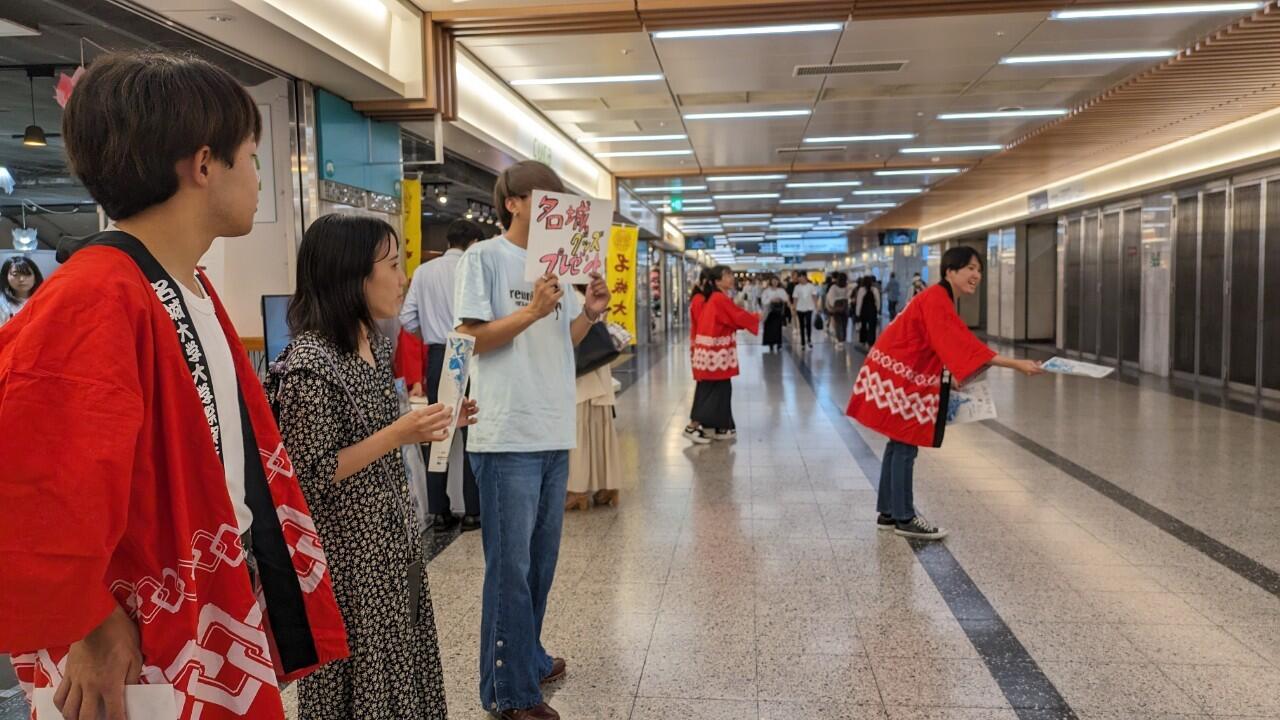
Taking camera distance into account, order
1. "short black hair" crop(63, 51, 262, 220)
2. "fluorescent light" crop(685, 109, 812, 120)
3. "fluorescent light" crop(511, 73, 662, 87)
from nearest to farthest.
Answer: "short black hair" crop(63, 51, 262, 220) < "fluorescent light" crop(511, 73, 662, 87) < "fluorescent light" crop(685, 109, 812, 120)

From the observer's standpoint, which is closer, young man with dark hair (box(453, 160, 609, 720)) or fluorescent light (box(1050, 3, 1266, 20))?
young man with dark hair (box(453, 160, 609, 720))

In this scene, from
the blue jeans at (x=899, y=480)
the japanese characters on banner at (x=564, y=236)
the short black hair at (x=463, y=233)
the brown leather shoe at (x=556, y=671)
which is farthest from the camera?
the short black hair at (x=463, y=233)

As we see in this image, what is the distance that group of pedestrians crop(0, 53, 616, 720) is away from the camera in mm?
985

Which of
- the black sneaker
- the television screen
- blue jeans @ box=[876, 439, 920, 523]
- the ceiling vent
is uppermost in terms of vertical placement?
the ceiling vent

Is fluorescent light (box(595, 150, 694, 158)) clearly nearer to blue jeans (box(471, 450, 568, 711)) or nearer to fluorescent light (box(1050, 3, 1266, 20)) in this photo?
fluorescent light (box(1050, 3, 1266, 20))

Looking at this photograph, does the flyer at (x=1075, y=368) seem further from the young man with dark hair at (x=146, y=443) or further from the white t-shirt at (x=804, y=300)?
the white t-shirt at (x=804, y=300)

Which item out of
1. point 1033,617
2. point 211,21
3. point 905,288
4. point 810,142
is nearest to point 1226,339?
point 810,142

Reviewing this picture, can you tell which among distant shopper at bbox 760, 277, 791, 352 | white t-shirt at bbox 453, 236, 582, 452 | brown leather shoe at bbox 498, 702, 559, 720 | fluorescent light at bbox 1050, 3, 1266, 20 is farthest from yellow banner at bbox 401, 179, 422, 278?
distant shopper at bbox 760, 277, 791, 352

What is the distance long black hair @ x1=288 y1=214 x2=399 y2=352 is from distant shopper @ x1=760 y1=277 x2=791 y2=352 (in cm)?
1675

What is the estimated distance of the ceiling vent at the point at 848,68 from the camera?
319 inches

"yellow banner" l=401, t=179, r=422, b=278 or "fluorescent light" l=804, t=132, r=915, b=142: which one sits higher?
"fluorescent light" l=804, t=132, r=915, b=142

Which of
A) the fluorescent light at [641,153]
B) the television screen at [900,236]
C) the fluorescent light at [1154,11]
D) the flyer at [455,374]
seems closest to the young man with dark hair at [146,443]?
the flyer at [455,374]

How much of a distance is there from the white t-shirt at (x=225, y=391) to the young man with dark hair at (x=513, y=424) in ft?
4.01

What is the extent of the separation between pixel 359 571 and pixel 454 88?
17.2 ft
